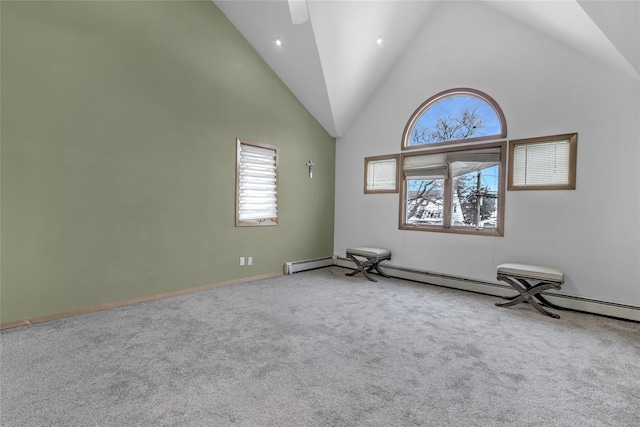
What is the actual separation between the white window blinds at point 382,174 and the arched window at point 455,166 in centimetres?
20

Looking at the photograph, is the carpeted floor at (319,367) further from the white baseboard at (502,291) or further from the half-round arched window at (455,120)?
the half-round arched window at (455,120)

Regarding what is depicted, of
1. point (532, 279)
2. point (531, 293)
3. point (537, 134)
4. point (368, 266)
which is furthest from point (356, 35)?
point (531, 293)

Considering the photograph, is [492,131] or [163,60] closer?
[163,60]

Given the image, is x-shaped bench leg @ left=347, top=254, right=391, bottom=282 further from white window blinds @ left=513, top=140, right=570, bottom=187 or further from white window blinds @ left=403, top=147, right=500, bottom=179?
white window blinds @ left=513, top=140, right=570, bottom=187

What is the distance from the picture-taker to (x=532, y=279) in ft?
11.9

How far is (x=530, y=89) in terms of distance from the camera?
4.11 metres

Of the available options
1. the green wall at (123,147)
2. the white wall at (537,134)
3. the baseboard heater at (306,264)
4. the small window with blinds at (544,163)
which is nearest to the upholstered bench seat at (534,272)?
the white wall at (537,134)

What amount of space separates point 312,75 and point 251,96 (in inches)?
40.5

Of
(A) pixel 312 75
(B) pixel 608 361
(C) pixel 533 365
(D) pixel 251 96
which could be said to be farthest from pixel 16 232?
(B) pixel 608 361

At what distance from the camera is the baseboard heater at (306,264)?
5.47 metres

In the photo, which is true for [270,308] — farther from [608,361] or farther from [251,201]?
[608,361]

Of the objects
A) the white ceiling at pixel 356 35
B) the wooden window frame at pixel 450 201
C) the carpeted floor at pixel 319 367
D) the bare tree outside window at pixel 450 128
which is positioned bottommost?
the carpeted floor at pixel 319 367

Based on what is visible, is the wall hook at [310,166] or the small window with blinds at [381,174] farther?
the wall hook at [310,166]

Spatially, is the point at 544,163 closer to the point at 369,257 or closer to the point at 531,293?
the point at 531,293
